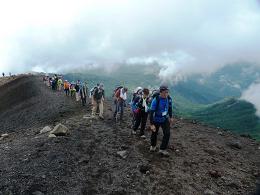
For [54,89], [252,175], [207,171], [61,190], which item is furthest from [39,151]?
[54,89]

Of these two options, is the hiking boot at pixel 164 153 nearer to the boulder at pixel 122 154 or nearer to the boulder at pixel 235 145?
the boulder at pixel 122 154

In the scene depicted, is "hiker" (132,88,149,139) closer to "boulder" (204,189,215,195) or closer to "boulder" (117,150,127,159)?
"boulder" (117,150,127,159)

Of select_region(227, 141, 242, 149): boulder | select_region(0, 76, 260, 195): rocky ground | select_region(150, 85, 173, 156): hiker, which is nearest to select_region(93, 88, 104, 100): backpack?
select_region(0, 76, 260, 195): rocky ground

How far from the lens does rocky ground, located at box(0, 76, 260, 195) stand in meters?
15.5

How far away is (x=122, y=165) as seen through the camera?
17719mm

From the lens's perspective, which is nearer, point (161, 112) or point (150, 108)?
point (161, 112)

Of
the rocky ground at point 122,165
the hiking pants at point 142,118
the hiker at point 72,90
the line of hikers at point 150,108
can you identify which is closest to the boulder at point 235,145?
the rocky ground at point 122,165

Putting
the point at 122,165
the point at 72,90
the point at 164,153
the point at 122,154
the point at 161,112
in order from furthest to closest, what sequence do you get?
the point at 72,90 → the point at 122,154 → the point at 164,153 → the point at 161,112 → the point at 122,165

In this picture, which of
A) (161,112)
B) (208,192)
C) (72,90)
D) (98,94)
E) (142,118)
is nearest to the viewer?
(208,192)

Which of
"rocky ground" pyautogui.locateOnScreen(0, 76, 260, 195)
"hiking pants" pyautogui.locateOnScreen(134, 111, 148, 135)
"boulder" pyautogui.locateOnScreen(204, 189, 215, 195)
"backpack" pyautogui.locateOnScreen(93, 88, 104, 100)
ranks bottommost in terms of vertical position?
"boulder" pyautogui.locateOnScreen(204, 189, 215, 195)

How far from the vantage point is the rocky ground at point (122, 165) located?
50.9 feet

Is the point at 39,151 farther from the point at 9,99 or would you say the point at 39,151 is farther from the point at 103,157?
the point at 9,99

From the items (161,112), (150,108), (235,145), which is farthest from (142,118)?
(235,145)

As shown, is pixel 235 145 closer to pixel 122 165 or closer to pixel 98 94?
pixel 122 165
